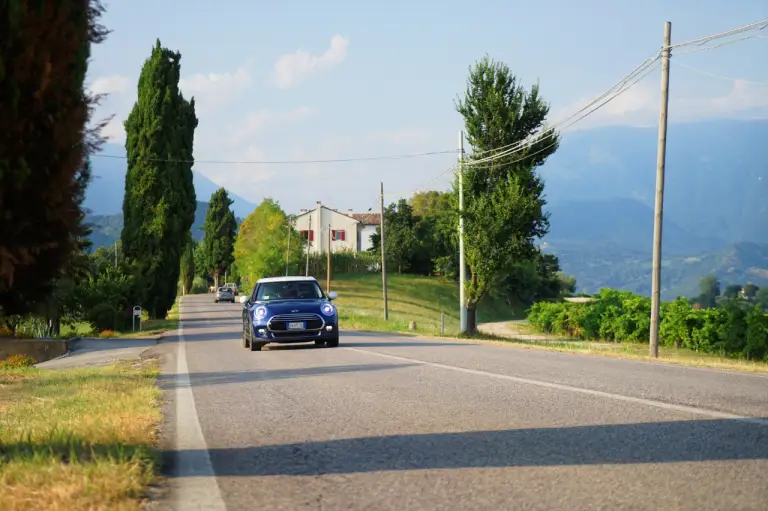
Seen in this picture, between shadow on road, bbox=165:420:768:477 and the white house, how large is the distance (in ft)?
447

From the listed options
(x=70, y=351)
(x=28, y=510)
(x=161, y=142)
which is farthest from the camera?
(x=161, y=142)

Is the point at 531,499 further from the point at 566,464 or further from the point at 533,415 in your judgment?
the point at 533,415

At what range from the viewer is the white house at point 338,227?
477ft

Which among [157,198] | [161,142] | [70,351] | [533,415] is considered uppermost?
[161,142]

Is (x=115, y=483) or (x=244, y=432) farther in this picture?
(x=244, y=432)

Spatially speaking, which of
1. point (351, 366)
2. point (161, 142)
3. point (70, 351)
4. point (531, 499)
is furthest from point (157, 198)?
point (531, 499)

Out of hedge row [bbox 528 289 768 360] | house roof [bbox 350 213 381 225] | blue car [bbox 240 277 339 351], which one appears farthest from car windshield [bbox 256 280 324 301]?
house roof [bbox 350 213 381 225]

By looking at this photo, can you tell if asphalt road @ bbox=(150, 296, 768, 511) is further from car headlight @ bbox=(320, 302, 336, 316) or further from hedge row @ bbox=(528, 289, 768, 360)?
hedge row @ bbox=(528, 289, 768, 360)

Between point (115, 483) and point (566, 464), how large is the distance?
2.78 m

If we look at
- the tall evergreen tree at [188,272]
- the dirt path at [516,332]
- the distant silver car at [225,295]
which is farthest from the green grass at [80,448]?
the tall evergreen tree at [188,272]

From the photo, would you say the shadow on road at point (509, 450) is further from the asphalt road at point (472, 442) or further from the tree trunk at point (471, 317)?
the tree trunk at point (471, 317)

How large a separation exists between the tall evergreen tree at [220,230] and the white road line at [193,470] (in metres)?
137

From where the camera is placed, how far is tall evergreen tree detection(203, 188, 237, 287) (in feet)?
476

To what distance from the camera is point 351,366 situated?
49.4ft
